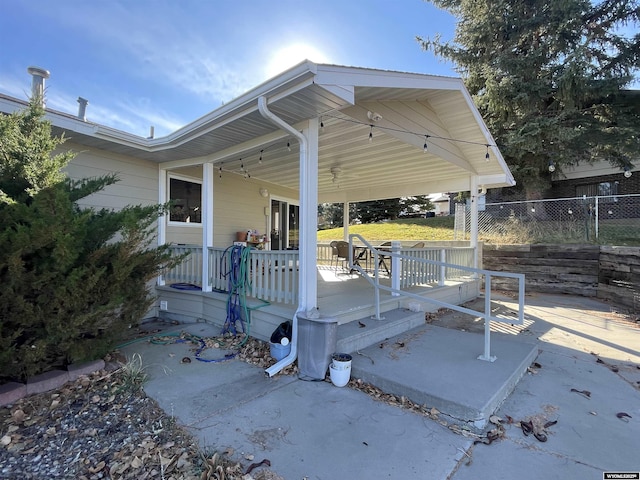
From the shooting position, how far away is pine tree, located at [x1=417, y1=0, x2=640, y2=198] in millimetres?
9406

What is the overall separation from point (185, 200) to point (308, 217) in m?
3.75

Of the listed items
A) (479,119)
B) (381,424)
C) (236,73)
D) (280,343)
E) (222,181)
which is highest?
(236,73)

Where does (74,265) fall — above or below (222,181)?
below

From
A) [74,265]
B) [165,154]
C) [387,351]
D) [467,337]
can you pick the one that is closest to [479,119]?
[467,337]

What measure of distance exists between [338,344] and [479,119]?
444 cm

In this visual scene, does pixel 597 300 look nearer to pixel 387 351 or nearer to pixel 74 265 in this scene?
pixel 387 351

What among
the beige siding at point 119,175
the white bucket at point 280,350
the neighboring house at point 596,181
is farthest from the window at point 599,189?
the beige siding at point 119,175

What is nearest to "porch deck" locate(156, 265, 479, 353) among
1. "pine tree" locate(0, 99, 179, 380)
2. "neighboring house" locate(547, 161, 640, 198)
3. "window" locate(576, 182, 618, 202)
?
"pine tree" locate(0, 99, 179, 380)

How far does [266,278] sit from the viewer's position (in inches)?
166

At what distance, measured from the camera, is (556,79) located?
9953mm

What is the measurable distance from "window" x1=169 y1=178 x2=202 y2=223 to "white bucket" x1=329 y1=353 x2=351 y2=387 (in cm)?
446

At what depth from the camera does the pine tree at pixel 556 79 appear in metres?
9.41

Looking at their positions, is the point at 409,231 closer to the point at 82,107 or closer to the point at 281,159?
the point at 281,159

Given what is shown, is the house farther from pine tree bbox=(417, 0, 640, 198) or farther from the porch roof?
pine tree bbox=(417, 0, 640, 198)
